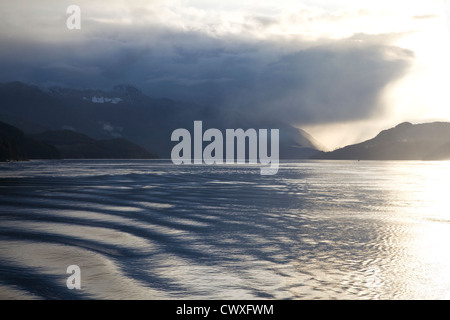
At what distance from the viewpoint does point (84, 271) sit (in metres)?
18.2

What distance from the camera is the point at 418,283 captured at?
1661 cm

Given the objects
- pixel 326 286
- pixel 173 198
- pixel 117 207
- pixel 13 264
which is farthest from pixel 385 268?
pixel 173 198

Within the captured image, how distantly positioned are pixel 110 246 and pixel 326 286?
12.2 meters

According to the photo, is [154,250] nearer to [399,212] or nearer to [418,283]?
[418,283]

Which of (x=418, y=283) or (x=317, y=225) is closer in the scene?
(x=418, y=283)

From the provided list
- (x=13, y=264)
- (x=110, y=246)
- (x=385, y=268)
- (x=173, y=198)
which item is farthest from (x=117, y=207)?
(x=385, y=268)
